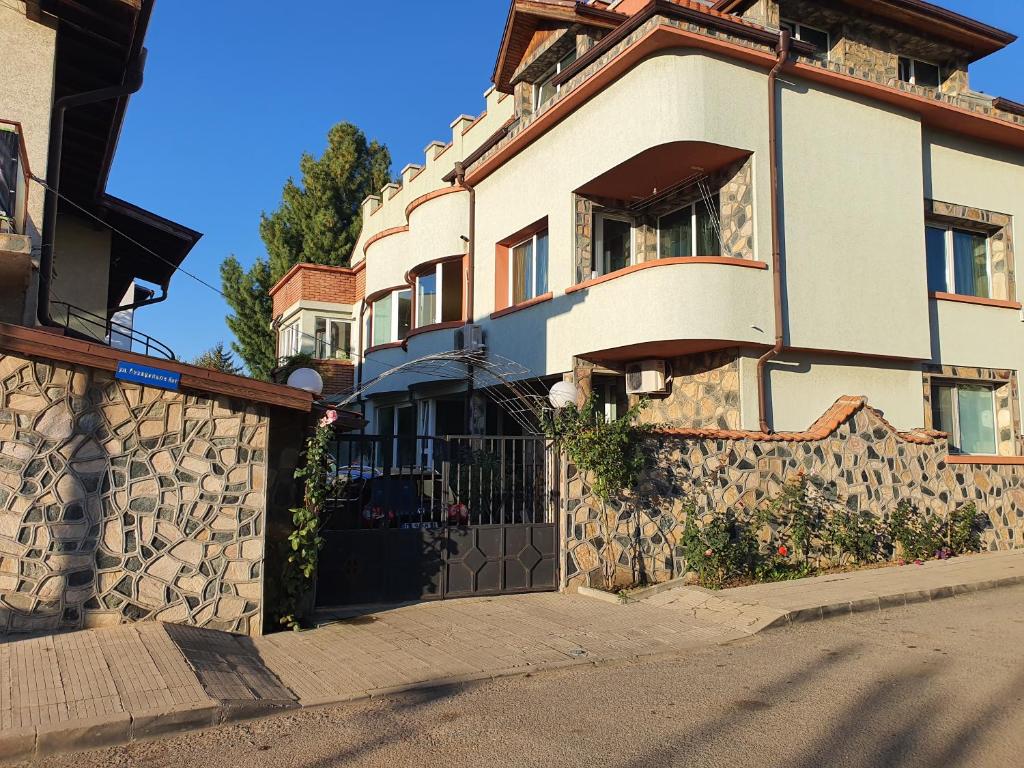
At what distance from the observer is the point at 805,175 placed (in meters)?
12.9

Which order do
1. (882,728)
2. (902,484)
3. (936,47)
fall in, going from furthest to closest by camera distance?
(936,47)
(902,484)
(882,728)

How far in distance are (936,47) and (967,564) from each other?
9.80 meters

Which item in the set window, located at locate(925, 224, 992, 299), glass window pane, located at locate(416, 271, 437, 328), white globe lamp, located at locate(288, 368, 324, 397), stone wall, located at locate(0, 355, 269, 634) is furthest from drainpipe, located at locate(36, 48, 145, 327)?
window, located at locate(925, 224, 992, 299)

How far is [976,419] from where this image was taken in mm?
15203

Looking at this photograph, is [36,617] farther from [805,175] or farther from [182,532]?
[805,175]

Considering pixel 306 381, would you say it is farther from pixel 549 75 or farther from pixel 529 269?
pixel 549 75

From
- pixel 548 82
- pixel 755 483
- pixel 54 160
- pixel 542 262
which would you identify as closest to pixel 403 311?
pixel 542 262

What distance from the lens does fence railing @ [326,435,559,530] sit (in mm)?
9375

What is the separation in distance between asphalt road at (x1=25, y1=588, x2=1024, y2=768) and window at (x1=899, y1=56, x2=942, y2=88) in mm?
11991

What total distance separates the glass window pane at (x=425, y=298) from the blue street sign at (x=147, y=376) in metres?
11.0

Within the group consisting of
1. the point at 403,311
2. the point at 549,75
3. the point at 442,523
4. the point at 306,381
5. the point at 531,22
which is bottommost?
the point at 442,523

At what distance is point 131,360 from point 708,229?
9.45 m

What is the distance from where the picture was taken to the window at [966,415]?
14805mm

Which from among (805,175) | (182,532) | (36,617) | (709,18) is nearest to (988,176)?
(805,175)
